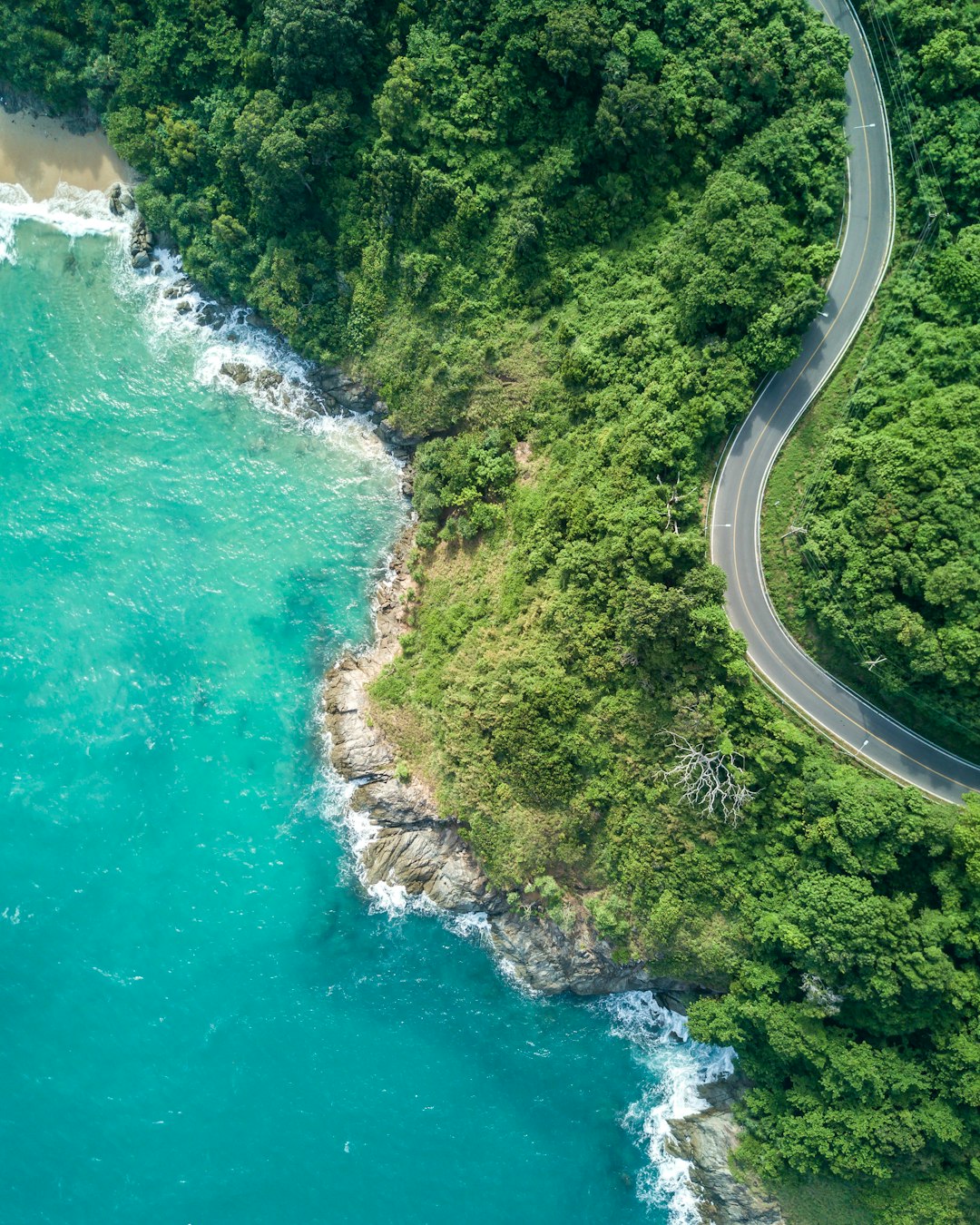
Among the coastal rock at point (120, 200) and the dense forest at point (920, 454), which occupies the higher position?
the dense forest at point (920, 454)

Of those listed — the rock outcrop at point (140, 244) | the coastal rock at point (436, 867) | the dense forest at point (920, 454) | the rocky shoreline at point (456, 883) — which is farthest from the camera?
the rock outcrop at point (140, 244)

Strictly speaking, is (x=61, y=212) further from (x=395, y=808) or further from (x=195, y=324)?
(x=395, y=808)

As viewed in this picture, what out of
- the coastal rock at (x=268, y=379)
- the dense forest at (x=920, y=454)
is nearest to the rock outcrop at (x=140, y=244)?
the coastal rock at (x=268, y=379)

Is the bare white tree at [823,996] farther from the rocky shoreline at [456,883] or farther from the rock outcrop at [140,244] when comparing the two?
the rock outcrop at [140,244]

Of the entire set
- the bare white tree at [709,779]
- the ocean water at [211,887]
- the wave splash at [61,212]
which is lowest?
the ocean water at [211,887]

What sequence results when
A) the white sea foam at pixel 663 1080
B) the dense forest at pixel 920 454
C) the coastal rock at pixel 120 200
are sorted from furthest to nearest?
1. the coastal rock at pixel 120 200
2. the white sea foam at pixel 663 1080
3. the dense forest at pixel 920 454

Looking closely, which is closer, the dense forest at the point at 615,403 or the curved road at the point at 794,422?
the dense forest at the point at 615,403

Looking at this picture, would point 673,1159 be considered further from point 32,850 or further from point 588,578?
point 32,850
